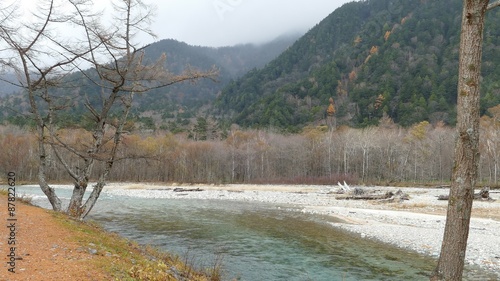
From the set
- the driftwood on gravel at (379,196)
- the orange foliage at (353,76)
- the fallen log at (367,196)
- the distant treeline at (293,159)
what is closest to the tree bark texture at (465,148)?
the driftwood on gravel at (379,196)

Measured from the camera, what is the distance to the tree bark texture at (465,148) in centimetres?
383

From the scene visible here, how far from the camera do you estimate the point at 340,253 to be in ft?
45.1

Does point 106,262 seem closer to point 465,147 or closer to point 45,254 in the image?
point 45,254

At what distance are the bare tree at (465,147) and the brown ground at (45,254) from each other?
533cm

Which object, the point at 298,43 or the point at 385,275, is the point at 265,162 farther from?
the point at 298,43

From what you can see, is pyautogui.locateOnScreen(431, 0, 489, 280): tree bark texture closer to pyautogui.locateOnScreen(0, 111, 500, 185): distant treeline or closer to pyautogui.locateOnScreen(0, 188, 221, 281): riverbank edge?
pyautogui.locateOnScreen(0, 188, 221, 281): riverbank edge

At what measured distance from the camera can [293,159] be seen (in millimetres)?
76812

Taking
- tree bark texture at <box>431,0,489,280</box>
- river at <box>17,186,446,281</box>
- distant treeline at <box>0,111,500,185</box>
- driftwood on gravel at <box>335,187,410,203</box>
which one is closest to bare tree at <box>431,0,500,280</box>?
tree bark texture at <box>431,0,489,280</box>

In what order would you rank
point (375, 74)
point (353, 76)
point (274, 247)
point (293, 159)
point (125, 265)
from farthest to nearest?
point (353, 76), point (375, 74), point (293, 159), point (274, 247), point (125, 265)

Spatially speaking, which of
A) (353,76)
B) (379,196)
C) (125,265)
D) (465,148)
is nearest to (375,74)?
(353,76)

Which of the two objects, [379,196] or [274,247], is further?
[379,196]

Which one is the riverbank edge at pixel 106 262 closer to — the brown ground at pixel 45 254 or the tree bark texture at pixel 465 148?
the brown ground at pixel 45 254

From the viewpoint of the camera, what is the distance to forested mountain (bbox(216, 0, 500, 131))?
11025 cm

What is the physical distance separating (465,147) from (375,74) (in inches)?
5512
